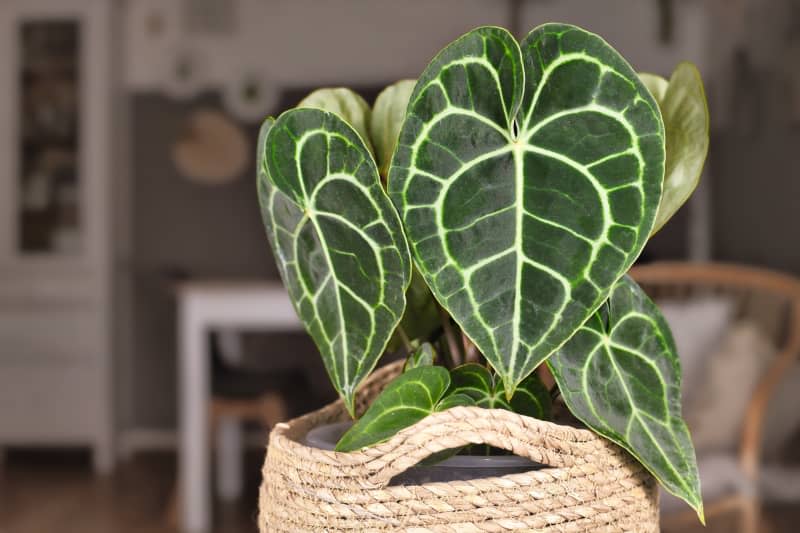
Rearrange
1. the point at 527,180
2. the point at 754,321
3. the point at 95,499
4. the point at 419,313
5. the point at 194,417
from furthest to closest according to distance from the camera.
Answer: the point at 95,499 < the point at 194,417 < the point at 754,321 < the point at 419,313 < the point at 527,180

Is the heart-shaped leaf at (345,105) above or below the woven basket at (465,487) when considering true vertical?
above

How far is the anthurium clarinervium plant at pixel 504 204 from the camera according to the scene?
413mm

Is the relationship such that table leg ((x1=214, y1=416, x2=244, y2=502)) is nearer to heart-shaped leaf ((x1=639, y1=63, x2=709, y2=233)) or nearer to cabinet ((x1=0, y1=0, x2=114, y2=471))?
cabinet ((x1=0, y1=0, x2=114, y2=471))

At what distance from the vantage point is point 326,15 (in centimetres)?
520

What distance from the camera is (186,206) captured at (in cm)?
521

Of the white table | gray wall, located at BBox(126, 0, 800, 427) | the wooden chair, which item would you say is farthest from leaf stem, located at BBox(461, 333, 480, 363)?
gray wall, located at BBox(126, 0, 800, 427)

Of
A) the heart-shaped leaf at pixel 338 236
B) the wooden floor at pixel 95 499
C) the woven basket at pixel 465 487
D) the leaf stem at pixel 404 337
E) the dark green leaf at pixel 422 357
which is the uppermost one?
the heart-shaped leaf at pixel 338 236

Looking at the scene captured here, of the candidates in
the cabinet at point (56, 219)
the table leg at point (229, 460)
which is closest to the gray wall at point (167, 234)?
the cabinet at point (56, 219)

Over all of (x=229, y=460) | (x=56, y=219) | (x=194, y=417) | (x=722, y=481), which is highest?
(x=722, y=481)

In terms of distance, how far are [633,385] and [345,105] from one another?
216mm

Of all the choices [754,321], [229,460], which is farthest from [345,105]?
[229,460]

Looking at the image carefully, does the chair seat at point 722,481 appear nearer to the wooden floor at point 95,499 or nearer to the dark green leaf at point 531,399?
the wooden floor at point 95,499

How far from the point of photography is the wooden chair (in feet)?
5.79

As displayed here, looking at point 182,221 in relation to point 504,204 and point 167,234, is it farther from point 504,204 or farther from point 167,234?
point 504,204
